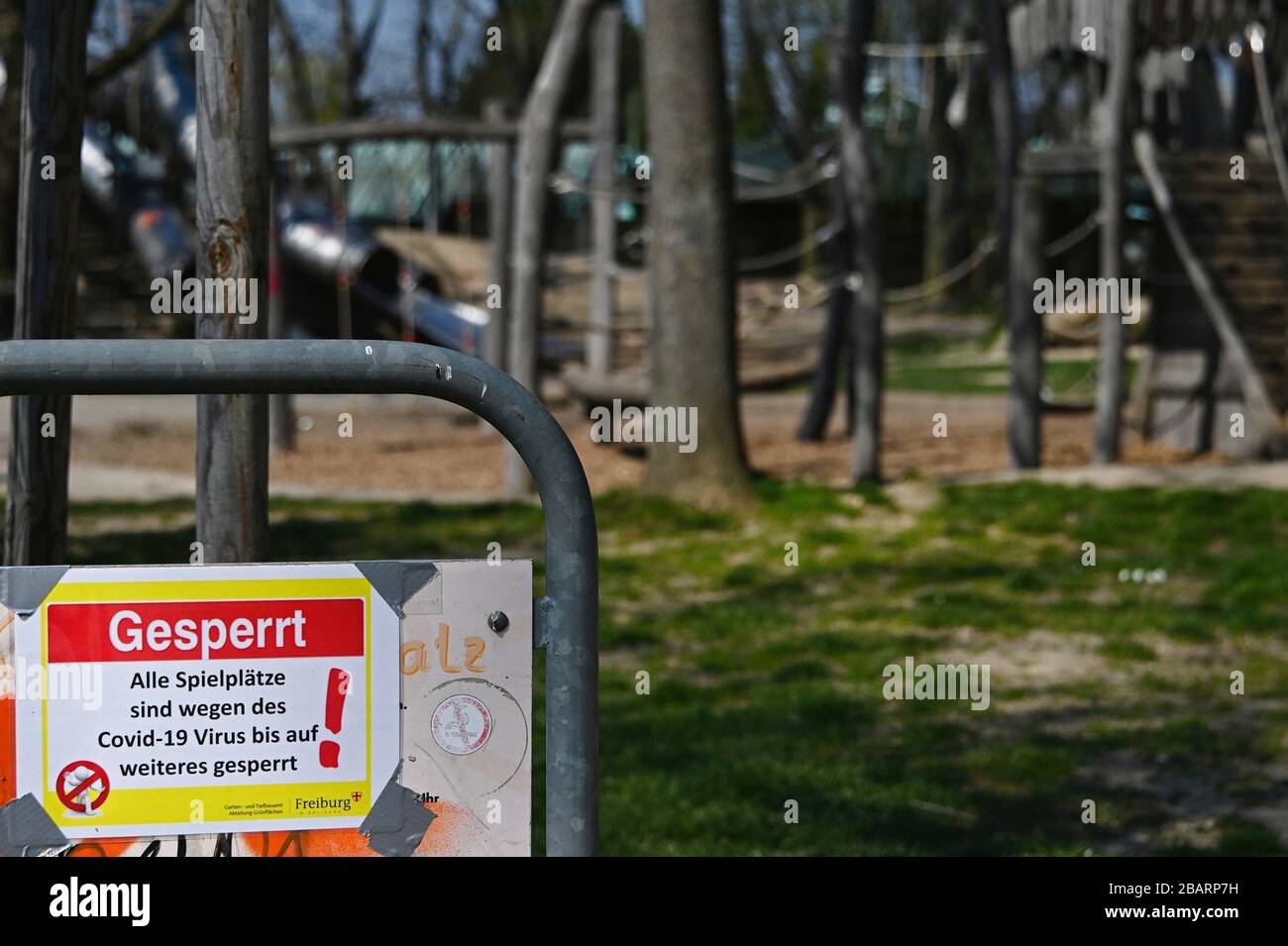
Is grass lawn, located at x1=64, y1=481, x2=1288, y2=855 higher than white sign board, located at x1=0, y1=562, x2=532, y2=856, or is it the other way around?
white sign board, located at x1=0, y1=562, x2=532, y2=856

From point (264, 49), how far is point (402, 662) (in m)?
1.34

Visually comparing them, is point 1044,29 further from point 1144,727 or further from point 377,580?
point 377,580

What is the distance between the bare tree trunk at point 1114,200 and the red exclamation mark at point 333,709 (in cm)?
942

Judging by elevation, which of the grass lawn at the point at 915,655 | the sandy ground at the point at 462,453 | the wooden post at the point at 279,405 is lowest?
the sandy ground at the point at 462,453

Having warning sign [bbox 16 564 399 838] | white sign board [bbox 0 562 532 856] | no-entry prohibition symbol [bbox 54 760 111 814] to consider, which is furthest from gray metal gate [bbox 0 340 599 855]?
no-entry prohibition symbol [bbox 54 760 111 814]

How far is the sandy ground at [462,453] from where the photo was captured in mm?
10906

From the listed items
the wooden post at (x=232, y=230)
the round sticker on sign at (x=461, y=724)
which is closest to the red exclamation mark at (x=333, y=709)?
the round sticker on sign at (x=461, y=724)

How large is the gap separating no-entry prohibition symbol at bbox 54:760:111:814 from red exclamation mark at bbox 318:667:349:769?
0.93ft

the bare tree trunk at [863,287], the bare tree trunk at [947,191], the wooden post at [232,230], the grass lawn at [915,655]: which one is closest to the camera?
the wooden post at [232,230]

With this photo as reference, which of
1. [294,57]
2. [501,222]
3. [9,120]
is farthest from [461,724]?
[294,57]

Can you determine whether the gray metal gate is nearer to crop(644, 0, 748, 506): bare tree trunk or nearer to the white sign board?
the white sign board

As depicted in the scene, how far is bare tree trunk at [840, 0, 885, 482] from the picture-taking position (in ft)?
35.6

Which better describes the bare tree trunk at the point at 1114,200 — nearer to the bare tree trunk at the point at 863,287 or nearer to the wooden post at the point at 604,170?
the bare tree trunk at the point at 863,287

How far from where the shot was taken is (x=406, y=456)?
13.4 metres
